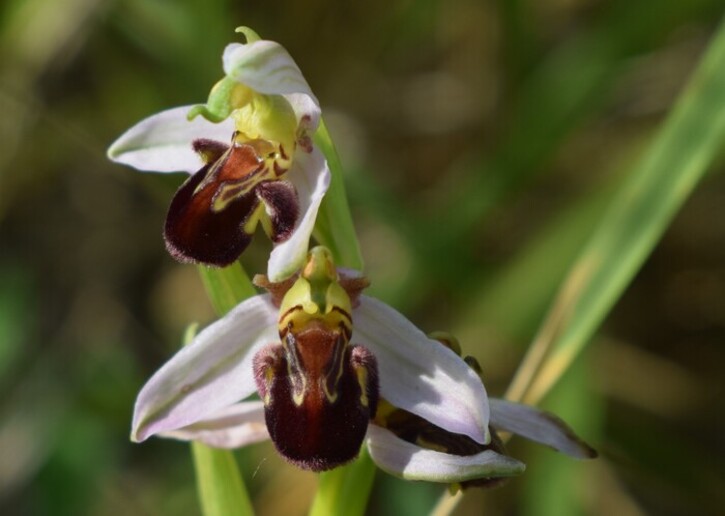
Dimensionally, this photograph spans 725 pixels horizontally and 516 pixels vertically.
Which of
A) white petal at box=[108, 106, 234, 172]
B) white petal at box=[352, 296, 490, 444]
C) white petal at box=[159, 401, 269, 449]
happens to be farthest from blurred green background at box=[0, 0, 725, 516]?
white petal at box=[352, 296, 490, 444]

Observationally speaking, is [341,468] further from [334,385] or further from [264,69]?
[264,69]

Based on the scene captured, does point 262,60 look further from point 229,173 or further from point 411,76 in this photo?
point 411,76

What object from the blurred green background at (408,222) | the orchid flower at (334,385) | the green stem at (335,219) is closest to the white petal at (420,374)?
the orchid flower at (334,385)

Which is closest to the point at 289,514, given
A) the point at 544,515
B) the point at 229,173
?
the point at 544,515

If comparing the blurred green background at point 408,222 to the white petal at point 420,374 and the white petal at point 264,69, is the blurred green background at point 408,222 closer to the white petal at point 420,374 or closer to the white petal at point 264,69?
the white petal at point 420,374

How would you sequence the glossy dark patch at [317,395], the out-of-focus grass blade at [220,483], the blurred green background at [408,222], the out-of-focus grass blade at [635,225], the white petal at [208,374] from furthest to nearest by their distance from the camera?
1. the blurred green background at [408,222]
2. the out-of-focus grass blade at [635,225]
3. the out-of-focus grass blade at [220,483]
4. the white petal at [208,374]
5. the glossy dark patch at [317,395]

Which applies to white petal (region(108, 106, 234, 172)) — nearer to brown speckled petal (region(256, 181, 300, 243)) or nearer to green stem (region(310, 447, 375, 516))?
brown speckled petal (region(256, 181, 300, 243))
